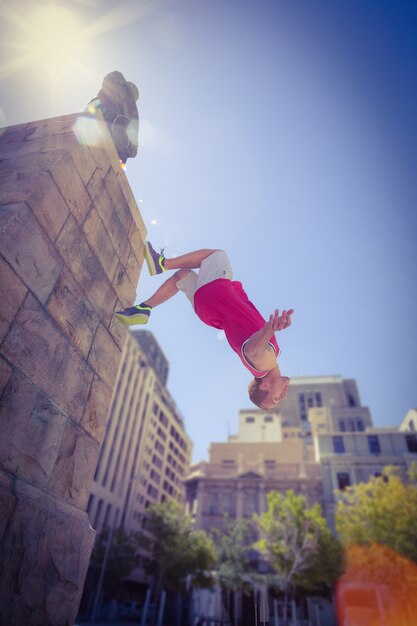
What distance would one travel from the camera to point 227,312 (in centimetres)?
330

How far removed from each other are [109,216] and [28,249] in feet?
3.61

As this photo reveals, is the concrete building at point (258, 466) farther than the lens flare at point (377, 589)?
Yes

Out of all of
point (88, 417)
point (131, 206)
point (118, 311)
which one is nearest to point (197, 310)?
point (118, 311)

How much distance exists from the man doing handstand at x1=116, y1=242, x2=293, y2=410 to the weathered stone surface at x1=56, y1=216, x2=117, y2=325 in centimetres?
20

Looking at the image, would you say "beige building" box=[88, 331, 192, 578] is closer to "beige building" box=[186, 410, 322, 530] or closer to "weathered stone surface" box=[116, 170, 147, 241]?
"beige building" box=[186, 410, 322, 530]

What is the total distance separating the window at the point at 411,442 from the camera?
Answer: 4338 cm

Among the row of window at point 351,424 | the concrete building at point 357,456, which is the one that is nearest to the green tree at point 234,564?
the concrete building at point 357,456

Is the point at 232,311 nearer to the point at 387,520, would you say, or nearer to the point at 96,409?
the point at 96,409

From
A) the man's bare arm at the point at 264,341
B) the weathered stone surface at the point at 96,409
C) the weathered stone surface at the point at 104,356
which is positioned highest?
the man's bare arm at the point at 264,341

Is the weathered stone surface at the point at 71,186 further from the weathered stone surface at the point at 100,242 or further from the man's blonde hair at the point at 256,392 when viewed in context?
the man's blonde hair at the point at 256,392

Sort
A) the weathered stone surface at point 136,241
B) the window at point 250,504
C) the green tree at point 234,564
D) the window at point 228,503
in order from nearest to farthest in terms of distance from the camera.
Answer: the weathered stone surface at point 136,241 → the green tree at point 234,564 → the window at point 250,504 → the window at point 228,503

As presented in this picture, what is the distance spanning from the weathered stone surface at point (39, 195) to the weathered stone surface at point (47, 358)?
20.5 inches

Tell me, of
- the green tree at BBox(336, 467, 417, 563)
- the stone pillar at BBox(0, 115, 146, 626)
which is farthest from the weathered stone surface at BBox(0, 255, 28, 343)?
the green tree at BBox(336, 467, 417, 563)

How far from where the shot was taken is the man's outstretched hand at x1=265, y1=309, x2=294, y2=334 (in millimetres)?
2840
